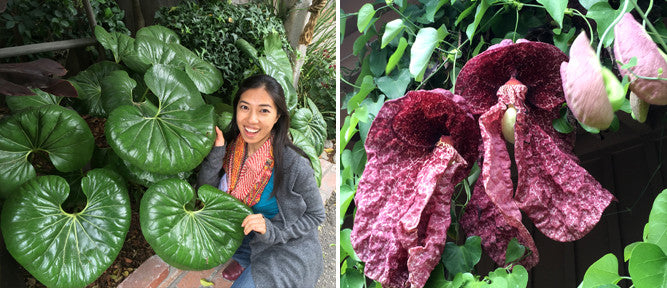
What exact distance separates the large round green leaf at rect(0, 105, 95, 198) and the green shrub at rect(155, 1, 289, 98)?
42 centimetres

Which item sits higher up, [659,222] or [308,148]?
[659,222]

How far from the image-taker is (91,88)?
1.36 meters

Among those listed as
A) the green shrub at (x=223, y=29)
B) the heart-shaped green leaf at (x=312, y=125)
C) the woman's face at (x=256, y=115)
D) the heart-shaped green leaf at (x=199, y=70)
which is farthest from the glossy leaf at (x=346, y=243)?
the green shrub at (x=223, y=29)

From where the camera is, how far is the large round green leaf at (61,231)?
103 cm

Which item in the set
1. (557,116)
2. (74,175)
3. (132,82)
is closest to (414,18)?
(557,116)

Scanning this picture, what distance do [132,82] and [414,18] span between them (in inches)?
32.6

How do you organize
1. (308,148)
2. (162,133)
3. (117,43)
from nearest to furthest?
(162,133) → (308,148) → (117,43)

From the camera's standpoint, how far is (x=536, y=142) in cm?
52

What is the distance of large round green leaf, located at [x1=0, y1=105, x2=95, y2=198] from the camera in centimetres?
108

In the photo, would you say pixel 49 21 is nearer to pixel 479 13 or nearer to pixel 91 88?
pixel 91 88

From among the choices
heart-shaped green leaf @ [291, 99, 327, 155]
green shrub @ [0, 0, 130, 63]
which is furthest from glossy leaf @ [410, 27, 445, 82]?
green shrub @ [0, 0, 130, 63]

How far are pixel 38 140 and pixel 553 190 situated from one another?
1.03m

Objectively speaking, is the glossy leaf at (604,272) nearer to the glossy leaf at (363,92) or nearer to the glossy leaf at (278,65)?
the glossy leaf at (363,92)

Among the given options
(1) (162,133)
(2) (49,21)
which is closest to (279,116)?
(1) (162,133)
